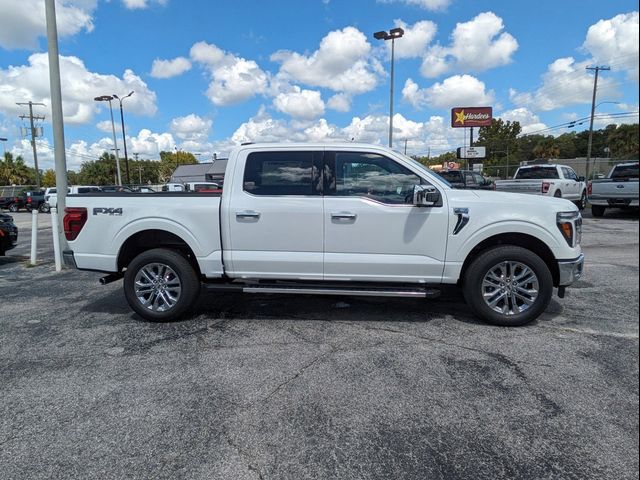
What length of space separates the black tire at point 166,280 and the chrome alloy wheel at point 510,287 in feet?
10.6

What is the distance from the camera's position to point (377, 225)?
475 centimetres

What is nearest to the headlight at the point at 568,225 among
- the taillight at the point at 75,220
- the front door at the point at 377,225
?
the front door at the point at 377,225

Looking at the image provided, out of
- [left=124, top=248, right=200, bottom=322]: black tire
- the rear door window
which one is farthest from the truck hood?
[left=124, top=248, right=200, bottom=322]: black tire

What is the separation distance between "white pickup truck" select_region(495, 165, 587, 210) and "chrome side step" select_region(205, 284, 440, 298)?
37.8 feet

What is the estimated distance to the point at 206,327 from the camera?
5.03m

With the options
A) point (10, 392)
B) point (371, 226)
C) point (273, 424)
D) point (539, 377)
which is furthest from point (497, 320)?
point (10, 392)

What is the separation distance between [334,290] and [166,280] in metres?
1.95

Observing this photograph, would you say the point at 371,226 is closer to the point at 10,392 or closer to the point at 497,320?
the point at 497,320

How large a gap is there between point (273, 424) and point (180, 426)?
64 cm

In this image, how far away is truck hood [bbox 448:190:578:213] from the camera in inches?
183

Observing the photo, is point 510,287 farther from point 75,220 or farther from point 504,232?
point 75,220

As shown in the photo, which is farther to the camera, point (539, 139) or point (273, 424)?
point (539, 139)

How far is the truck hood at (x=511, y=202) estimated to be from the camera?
4.66 meters

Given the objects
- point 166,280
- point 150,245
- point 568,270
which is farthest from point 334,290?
point 568,270
